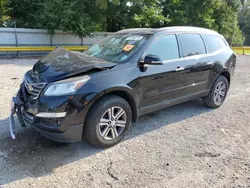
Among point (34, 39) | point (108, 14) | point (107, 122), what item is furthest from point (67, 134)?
point (108, 14)

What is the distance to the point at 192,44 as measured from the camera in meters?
4.33

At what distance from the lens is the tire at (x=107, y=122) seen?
3.05 m

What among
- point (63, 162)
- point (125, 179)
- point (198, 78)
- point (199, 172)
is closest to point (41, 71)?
point (63, 162)

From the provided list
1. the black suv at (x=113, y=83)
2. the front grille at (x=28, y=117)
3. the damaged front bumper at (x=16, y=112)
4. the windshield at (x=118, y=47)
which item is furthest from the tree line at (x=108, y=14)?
the front grille at (x=28, y=117)

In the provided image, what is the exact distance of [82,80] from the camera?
115 inches

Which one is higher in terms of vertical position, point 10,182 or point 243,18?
point 243,18

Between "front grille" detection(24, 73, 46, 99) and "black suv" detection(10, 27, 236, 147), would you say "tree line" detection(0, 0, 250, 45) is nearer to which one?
"black suv" detection(10, 27, 236, 147)

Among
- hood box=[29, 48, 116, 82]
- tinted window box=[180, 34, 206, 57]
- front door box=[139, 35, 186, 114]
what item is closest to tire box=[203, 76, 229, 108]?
tinted window box=[180, 34, 206, 57]

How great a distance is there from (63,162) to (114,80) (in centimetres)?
127

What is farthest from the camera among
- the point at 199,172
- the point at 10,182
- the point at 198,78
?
the point at 198,78

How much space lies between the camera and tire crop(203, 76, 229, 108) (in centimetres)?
485

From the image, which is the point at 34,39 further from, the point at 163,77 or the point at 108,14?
the point at 163,77

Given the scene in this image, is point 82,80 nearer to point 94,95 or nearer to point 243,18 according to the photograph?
point 94,95

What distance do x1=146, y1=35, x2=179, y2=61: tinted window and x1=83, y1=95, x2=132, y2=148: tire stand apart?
1000 mm
